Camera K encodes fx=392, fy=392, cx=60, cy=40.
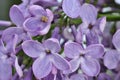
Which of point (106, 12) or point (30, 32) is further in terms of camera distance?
point (106, 12)

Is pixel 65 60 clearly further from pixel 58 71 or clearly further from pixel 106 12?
pixel 106 12

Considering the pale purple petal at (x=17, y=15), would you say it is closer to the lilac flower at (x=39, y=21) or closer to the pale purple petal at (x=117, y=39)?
the lilac flower at (x=39, y=21)

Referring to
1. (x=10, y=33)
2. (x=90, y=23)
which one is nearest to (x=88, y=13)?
(x=90, y=23)

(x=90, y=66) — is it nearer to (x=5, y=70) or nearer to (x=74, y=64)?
(x=74, y=64)

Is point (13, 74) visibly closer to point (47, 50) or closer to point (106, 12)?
point (47, 50)

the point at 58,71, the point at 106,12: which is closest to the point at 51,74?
the point at 58,71

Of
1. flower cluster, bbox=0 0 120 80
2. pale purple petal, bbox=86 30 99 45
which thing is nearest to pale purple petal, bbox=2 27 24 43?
flower cluster, bbox=0 0 120 80

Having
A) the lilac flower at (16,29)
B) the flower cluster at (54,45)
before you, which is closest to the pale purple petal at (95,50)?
the flower cluster at (54,45)
